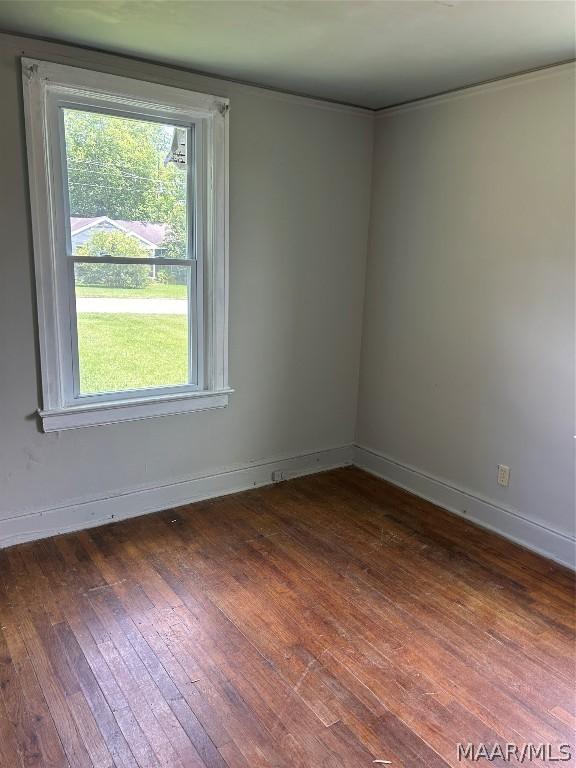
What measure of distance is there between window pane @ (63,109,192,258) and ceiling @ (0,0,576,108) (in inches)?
14.0

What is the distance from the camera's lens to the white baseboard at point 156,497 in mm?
2953

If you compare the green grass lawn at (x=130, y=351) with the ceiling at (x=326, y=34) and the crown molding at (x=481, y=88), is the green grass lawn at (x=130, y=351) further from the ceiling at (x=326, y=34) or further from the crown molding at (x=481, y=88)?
the crown molding at (x=481, y=88)

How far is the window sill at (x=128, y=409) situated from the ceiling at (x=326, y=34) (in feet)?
→ 5.72

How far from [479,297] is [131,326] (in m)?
1.95

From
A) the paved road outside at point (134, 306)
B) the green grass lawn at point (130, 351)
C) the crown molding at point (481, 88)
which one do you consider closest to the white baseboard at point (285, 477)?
the green grass lawn at point (130, 351)

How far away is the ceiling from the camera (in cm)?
211

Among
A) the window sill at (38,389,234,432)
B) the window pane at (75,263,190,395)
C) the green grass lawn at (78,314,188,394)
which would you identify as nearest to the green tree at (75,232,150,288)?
the window pane at (75,263,190,395)

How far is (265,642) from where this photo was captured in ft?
7.45

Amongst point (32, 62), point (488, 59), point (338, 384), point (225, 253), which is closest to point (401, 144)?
point (488, 59)

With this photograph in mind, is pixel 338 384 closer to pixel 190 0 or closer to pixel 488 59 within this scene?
pixel 488 59

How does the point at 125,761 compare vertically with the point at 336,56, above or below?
below

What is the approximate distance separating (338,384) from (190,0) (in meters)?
2.51

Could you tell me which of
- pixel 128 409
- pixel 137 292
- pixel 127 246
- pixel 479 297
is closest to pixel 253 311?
pixel 137 292

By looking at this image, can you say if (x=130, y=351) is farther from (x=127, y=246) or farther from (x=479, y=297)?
(x=479, y=297)
